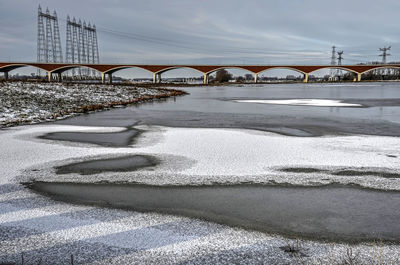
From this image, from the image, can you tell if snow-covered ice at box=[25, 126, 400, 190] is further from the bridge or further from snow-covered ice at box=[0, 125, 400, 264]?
the bridge

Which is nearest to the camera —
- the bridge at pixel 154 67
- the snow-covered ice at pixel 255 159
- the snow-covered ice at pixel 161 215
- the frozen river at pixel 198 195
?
the snow-covered ice at pixel 161 215

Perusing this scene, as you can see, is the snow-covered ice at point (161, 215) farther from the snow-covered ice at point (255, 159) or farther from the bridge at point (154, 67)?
the bridge at point (154, 67)

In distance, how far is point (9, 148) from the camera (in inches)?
340

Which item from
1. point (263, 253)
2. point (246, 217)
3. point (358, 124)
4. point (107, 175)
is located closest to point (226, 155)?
point (107, 175)

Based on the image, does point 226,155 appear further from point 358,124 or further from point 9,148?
point 358,124

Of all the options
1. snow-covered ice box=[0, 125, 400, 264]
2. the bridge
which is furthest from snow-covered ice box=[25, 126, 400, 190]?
the bridge

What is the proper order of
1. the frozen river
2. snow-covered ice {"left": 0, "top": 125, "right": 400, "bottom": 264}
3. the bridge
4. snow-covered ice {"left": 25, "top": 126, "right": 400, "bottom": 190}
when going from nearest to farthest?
snow-covered ice {"left": 0, "top": 125, "right": 400, "bottom": 264}
the frozen river
snow-covered ice {"left": 25, "top": 126, "right": 400, "bottom": 190}
the bridge

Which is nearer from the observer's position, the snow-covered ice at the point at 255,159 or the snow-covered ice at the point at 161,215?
the snow-covered ice at the point at 161,215

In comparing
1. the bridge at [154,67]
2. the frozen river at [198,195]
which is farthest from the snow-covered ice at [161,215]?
the bridge at [154,67]

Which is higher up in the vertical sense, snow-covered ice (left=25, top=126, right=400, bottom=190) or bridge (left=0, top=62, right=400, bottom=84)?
bridge (left=0, top=62, right=400, bottom=84)

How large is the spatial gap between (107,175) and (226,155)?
2.99m

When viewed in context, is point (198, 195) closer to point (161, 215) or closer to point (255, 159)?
point (161, 215)

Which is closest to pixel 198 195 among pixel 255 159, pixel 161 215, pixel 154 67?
pixel 161 215

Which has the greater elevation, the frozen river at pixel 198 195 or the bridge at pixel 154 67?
the bridge at pixel 154 67
